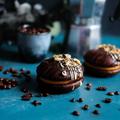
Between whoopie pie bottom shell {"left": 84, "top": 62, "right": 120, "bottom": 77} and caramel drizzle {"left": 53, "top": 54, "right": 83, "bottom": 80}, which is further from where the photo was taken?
whoopie pie bottom shell {"left": 84, "top": 62, "right": 120, "bottom": 77}

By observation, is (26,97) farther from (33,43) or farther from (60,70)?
(33,43)

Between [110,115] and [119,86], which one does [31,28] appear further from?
[110,115]

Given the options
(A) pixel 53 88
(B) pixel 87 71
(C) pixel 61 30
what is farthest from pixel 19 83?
(C) pixel 61 30

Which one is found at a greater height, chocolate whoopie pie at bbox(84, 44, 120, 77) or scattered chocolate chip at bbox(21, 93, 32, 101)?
chocolate whoopie pie at bbox(84, 44, 120, 77)

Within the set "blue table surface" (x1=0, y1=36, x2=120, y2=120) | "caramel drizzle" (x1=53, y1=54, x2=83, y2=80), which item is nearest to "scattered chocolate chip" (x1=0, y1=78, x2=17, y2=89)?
"blue table surface" (x1=0, y1=36, x2=120, y2=120)

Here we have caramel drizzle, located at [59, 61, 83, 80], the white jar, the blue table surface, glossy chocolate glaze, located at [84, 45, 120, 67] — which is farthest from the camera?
the white jar

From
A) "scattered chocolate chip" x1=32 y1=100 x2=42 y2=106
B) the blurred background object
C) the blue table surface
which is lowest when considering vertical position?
the blue table surface

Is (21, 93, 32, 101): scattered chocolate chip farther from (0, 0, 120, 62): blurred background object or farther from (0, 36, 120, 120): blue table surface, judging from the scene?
(0, 0, 120, 62): blurred background object
